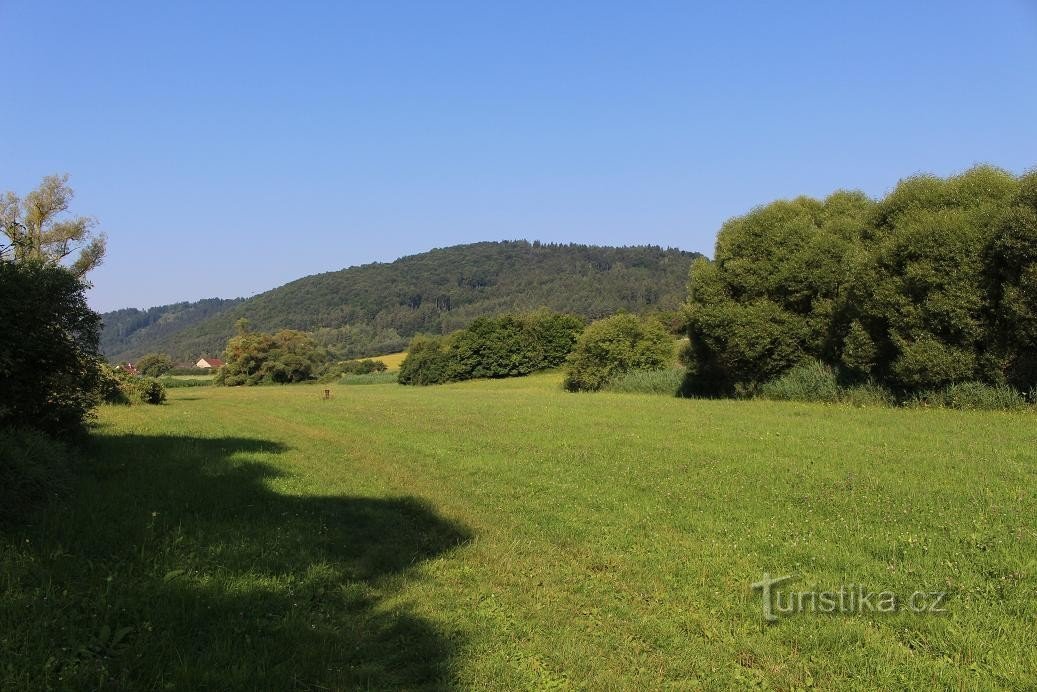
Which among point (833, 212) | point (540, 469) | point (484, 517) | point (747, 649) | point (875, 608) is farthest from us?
point (833, 212)

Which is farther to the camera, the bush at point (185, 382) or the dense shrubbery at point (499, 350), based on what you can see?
the bush at point (185, 382)

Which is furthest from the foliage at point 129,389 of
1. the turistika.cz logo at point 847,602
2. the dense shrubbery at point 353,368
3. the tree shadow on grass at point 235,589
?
the dense shrubbery at point 353,368

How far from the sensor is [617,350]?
126 ft

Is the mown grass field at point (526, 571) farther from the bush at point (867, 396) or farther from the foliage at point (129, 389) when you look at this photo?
the foliage at point (129, 389)

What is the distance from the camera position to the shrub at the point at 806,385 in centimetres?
2211

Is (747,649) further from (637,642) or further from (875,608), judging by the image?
(875,608)

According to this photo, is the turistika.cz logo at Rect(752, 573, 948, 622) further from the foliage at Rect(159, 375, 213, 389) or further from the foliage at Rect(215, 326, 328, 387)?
the foliage at Rect(159, 375, 213, 389)

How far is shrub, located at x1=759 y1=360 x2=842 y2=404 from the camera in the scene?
22.1 m

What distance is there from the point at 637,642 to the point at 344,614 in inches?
91.6

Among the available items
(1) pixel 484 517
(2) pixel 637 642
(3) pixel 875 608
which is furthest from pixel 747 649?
(1) pixel 484 517

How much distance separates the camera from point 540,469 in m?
11.0

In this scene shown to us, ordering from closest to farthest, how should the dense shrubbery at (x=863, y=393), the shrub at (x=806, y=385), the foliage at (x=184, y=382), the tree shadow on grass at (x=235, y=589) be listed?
the tree shadow on grass at (x=235, y=589), the dense shrubbery at (x=863, y=393), the shrub at (x=806, y=385), the foliage at (x=184, y=382)

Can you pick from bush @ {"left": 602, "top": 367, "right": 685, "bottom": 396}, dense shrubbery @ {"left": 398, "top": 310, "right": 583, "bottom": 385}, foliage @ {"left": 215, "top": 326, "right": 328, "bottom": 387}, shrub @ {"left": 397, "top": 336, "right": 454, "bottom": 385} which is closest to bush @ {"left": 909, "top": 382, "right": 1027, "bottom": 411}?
bush @ {"left": 602, "top": 367, "right": 685, "bottom": 396}

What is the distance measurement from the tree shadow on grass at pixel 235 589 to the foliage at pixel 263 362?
68055 millimetres
